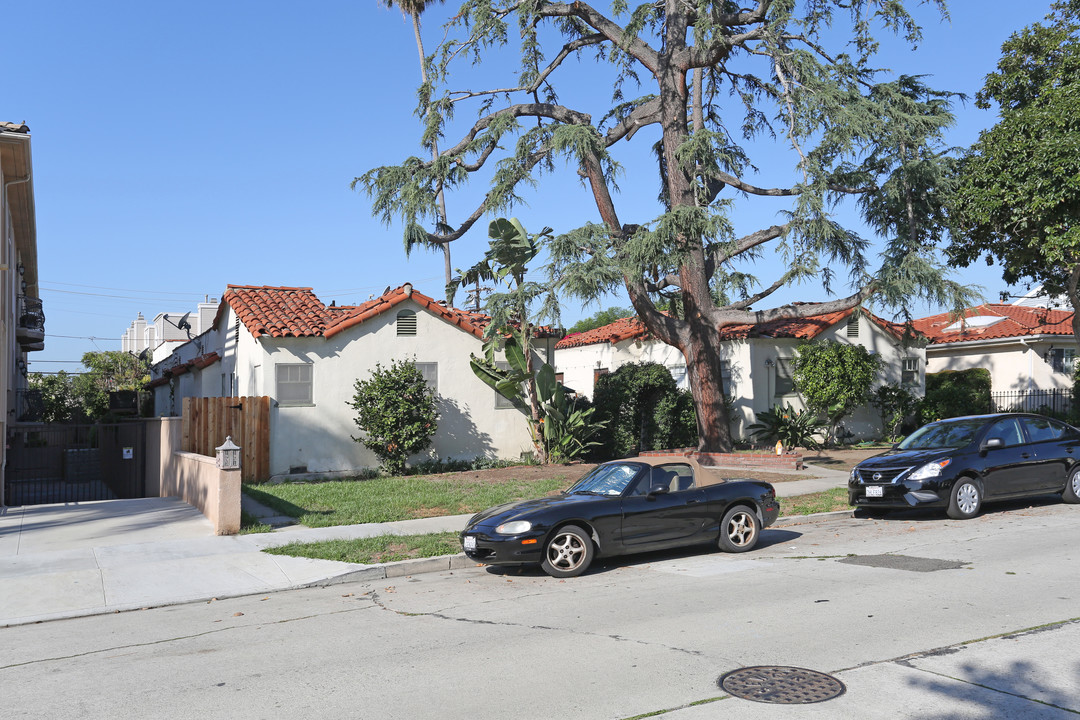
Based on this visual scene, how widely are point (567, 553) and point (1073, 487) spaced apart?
9.60m

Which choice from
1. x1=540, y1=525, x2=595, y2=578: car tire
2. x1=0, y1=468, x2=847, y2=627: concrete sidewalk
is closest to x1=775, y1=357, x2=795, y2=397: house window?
x1=0, y1=468, x2=847, y2=627: concrete sidewalk

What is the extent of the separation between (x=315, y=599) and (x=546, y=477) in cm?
1021

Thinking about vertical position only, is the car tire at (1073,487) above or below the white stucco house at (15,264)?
below

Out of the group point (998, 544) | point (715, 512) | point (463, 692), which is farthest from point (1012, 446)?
point (463, 692)

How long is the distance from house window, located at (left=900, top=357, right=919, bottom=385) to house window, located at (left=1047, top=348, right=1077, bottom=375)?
19.7 ft

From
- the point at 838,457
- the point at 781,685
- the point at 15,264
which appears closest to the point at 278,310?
the point at 15,264

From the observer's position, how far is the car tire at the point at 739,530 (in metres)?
10.7

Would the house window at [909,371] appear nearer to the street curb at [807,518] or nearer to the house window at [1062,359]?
the house window at [1062,359]

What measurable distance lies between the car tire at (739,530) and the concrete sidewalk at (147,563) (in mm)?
3090

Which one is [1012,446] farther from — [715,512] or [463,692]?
[463,692]

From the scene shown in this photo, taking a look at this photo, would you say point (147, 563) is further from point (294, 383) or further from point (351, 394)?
point (351, 394)

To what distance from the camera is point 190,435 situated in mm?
18359

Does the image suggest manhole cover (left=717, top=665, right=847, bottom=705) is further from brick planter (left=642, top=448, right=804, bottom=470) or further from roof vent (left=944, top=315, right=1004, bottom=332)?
roof vent (left=944, top=315, right=1004, bottom=332)

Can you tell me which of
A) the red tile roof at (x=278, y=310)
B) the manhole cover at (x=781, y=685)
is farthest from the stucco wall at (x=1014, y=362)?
the manhole cover at (x=781, y=685)
